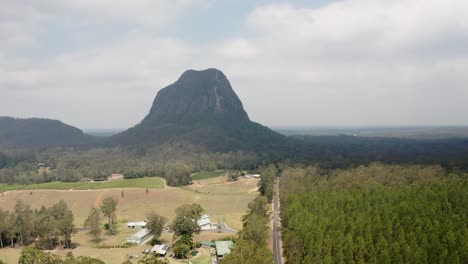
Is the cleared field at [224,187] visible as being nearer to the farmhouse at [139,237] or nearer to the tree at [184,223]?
the farmhouse at [139,237]

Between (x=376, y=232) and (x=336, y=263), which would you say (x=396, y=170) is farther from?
(x=336, y=263)

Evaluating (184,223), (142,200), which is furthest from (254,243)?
(142,200)

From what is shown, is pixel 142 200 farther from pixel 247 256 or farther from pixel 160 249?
pixel 247 256

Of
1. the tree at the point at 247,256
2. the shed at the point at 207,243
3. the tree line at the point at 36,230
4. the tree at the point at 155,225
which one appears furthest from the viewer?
the tree at the point at 155,225

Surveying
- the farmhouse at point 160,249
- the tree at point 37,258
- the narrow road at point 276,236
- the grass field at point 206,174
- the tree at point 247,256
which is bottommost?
the farmhouse at point 160,249

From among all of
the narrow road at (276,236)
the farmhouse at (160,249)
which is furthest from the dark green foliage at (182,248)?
the narrow road at (276,236)

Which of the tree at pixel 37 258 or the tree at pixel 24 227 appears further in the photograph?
Answer: the tree at pixel 24 227

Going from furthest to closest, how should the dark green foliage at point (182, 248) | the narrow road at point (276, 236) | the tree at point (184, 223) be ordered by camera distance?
the tree at point (184, 223) < the dark green foliage at point (182, 248) < the narrow road at point (276, 236)
